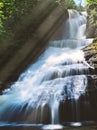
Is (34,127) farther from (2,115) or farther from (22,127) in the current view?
(2,115)

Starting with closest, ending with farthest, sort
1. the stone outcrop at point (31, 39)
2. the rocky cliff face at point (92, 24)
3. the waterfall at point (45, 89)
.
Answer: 1. the waterfall at point (45, 89)
2. the stone outcrop at point (31, 39)
3. the rocky cliff face at point (92, 24)

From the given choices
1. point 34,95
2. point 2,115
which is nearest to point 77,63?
point 34,95

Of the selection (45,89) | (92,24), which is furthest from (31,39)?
(45,89)

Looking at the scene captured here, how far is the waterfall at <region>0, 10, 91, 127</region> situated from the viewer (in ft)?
65.9

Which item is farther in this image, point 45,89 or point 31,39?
point 31,39

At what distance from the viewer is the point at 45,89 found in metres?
21.6

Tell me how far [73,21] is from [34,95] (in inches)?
763

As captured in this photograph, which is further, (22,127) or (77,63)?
(77,63)

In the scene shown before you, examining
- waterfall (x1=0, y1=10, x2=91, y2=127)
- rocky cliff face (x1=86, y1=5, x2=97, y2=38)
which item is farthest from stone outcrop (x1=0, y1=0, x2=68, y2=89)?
rocky cliff face (x1=86, y1=5, x2=97, y2=38)

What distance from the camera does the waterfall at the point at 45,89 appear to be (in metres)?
20.1

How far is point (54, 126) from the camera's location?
728 inches

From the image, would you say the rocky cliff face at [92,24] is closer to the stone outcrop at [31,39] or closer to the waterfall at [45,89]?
the stone outcrop at [31,39]

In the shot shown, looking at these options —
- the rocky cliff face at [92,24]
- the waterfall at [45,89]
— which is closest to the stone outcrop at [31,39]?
the waterfall at [45,89]

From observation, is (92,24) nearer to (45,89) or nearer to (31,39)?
(31,39)
